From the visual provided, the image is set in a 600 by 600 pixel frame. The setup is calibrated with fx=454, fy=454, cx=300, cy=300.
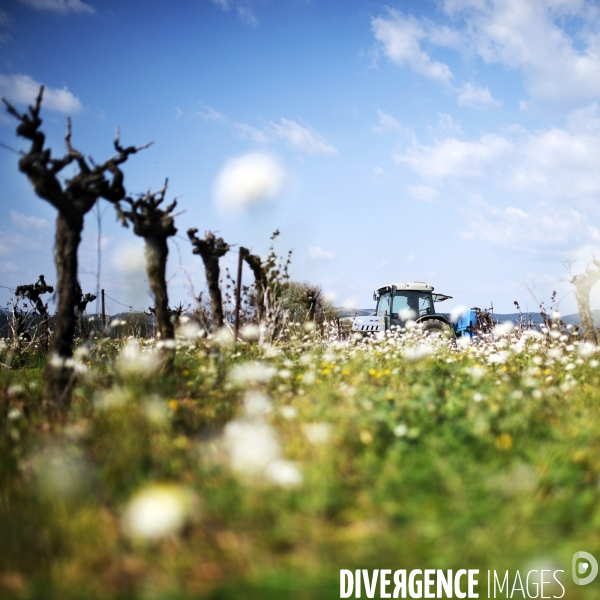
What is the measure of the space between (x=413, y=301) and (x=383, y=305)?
3.93 feet

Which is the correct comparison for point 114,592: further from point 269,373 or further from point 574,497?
point 269,373

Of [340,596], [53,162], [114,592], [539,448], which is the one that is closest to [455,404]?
[539,448]

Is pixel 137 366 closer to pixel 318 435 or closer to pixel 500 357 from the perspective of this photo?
pixel 318 435

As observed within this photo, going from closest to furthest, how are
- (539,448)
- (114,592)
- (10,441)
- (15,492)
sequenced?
(114,592) → (15,492) → (539,448) → (10,441)

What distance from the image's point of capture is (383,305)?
Answer: 16438mm

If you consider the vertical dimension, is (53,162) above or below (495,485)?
above

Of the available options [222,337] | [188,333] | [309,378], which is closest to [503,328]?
Result: [309,378]

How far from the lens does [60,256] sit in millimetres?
5754

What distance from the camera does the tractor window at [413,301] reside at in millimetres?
15586

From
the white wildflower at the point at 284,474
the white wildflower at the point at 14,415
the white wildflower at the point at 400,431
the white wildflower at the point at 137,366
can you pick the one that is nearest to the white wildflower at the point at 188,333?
the white wildflower at the point at 137,366

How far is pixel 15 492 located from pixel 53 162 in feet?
13.5

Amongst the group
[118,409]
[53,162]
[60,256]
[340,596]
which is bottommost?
[340,596]

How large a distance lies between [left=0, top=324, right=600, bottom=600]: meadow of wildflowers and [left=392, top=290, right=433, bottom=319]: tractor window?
10.7 metres

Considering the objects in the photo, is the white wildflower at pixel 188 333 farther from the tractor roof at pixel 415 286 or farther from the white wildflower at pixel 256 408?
the tractor roof at pixel 415 286
